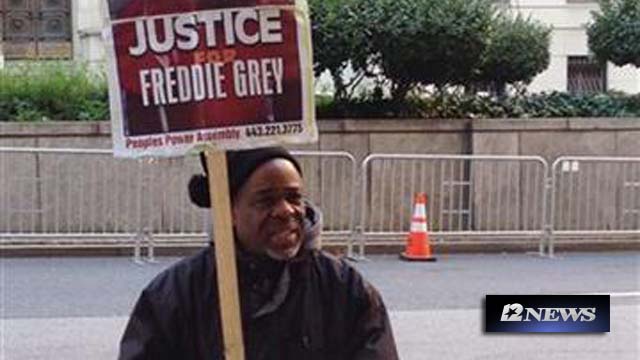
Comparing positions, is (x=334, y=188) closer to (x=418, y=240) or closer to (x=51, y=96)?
(x=418, y=240)

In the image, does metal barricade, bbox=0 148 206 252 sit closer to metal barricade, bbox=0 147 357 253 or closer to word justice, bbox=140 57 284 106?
metal barricade, bbox=0 147 357 253

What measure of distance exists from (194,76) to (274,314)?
0.59 m

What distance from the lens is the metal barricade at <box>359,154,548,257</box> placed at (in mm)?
12273

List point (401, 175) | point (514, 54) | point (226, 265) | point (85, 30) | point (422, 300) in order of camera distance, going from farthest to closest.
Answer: point (85, 30), point (514, 54), point (401, 175), point (422, 300), point (226, 265)

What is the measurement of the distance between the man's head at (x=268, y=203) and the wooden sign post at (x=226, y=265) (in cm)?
6

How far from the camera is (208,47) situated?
109 inches

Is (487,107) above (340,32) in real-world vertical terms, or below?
below

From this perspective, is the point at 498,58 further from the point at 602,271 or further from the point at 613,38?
the point at 602,271

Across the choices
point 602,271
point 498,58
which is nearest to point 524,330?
point 602,271

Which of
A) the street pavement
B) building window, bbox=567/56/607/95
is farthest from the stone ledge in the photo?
building window, bbox=567/56/607/95

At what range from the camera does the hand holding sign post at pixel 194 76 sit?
9.02ft

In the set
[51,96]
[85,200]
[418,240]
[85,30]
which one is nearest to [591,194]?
[418,240]

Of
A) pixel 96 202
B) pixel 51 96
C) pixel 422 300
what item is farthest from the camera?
pixel 51 96

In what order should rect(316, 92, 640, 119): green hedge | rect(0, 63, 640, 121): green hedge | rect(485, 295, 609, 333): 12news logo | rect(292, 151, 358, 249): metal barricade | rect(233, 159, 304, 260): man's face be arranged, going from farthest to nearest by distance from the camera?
rect(316, 92, 640, 119): green hedge → rect(0, 63, 640, 121): green hedge → rect(292, 151, 358, 249): metal barricade → rect(485, 295, 609, 333): 12news logo → rect(233, 159, 304, 260): man's face
